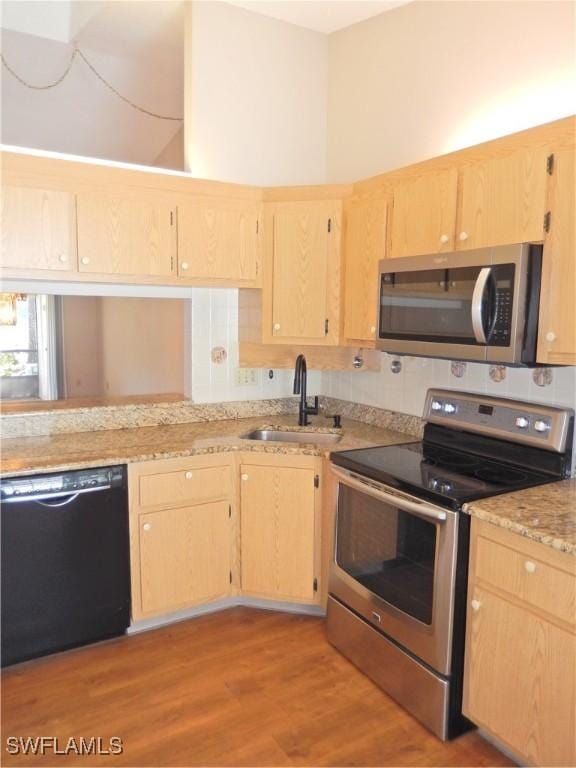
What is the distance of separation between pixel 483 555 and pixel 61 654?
1868mm

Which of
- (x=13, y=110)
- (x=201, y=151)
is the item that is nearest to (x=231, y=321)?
(x=201, y=151)

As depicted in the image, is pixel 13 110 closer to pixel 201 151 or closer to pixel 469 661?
pixel 201 151

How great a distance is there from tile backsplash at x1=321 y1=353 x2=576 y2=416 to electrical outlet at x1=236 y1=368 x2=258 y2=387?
49cm

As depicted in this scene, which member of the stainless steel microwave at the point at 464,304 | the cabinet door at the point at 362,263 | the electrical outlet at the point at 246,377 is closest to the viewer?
the stainless steel microwave at the point at 464,304

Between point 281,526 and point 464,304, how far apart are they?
1.37m

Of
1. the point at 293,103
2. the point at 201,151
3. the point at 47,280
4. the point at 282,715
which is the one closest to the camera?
the point at 282,715

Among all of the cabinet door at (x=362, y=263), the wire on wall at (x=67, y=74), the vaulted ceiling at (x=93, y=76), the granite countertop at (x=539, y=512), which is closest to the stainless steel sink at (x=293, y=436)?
the cabinet door at (x=362, y=263)

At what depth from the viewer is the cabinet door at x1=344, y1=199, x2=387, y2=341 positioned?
2.62 m

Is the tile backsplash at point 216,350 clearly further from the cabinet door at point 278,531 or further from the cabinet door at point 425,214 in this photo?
the cabinet door at point 425,214

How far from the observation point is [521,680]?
172 cm

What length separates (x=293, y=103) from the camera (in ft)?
11.0

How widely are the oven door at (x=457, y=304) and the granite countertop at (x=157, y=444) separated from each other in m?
0.60

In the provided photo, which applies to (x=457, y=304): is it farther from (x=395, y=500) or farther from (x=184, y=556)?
(x=184, y=556)

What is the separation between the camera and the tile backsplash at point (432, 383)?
2189 millimetres
